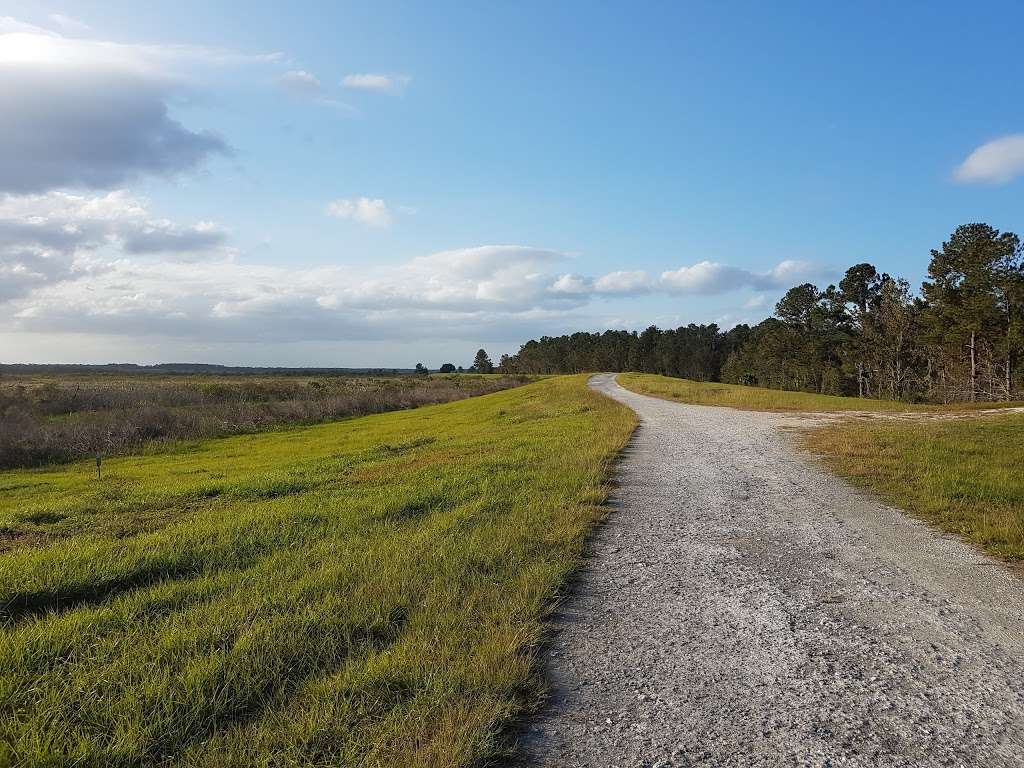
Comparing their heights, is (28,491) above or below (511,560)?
below

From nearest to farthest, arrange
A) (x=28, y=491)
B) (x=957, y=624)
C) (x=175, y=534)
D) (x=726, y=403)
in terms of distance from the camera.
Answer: (x=957, y=624) < (x=175, y=534) < (x=28, y=491) < (x=726, y=403)

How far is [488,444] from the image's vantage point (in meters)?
15.1

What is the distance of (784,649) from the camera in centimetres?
395

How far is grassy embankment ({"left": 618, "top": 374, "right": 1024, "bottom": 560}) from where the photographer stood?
275 inches

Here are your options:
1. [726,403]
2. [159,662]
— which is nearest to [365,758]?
[159,662]

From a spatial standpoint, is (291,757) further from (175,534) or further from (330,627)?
(175,534)

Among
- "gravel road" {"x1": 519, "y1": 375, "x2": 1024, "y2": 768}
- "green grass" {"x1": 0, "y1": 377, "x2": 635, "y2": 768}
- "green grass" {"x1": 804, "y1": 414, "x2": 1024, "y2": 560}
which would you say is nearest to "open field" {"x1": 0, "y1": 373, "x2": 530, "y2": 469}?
"green grass" {"x1": 0, "y1": 377, "x2": 635, "y2": 768}

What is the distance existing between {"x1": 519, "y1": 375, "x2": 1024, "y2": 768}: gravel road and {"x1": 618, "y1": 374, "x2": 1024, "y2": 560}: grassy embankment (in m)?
0.59

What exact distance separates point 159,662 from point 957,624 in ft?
18.3

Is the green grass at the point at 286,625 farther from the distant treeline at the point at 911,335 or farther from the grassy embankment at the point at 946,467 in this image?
the distant treeline at the point at 911,335

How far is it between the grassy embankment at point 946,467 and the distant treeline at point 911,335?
24.5 m

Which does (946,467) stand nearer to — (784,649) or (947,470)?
(947,470)

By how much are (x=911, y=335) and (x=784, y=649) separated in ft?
201

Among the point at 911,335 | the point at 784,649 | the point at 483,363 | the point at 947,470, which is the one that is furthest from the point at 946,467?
the point at 483,363
